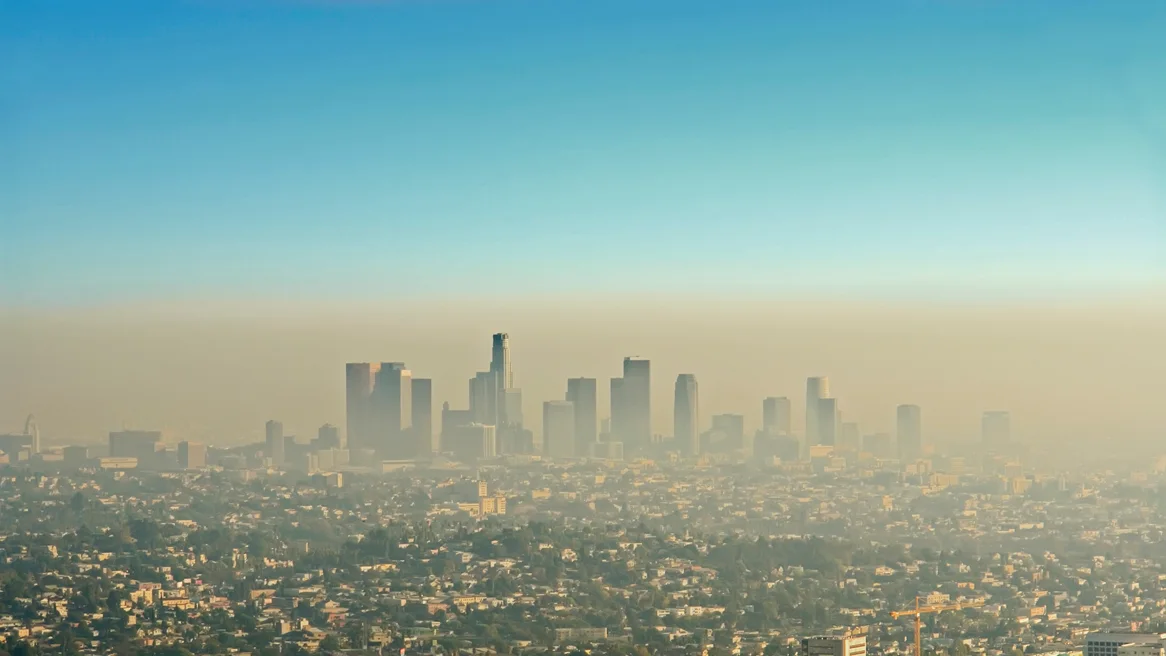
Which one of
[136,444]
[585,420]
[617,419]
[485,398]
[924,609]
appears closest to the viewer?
[924,609]

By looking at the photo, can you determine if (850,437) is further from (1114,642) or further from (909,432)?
(1114,642)

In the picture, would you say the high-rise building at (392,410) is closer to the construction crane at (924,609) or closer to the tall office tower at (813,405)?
the tall office tower at (813,405)

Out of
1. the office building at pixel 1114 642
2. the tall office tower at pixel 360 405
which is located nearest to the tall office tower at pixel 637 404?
the tall office tower at pixel 360 405

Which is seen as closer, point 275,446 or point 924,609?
point 924,609

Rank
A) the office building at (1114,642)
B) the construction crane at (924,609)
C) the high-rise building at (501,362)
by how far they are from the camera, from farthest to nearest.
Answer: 1. the high-rise building at (501,362)
2. the construction crane at (924,609)
3. the office building at (1114,642)

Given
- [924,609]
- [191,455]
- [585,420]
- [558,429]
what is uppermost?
[585,420]

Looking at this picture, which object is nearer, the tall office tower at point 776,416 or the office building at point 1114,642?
the office building at point 1114,642

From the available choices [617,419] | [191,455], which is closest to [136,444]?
[191,455]
